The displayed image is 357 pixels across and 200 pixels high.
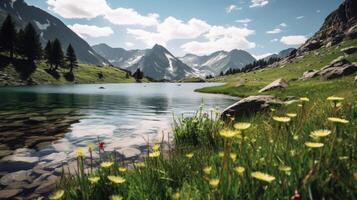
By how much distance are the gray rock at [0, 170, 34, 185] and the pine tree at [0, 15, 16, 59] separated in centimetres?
11724

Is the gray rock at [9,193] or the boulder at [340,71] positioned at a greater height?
the boulder at [340,71]

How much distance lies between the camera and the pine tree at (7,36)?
109438 mm

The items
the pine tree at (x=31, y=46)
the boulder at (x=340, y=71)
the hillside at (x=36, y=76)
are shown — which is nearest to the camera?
the boulder at (x=340, y=71)

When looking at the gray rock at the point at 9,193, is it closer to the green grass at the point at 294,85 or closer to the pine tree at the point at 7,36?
the green grass at the point at 294,85

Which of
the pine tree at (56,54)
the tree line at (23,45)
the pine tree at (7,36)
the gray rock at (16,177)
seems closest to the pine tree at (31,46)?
the tree line at (23,45)

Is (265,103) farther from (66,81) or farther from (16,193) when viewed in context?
(66,81)

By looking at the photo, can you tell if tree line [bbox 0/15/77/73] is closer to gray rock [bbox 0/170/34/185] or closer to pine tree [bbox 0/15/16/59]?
→ pine tree [bbox 0/15/16/59]

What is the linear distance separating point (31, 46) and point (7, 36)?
9045mm

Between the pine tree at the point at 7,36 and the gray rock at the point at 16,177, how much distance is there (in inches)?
4616

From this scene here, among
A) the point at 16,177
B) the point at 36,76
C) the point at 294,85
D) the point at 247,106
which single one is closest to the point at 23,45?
the point at 36,76

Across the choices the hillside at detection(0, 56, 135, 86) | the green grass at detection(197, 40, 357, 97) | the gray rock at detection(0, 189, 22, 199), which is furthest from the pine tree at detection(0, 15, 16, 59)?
the gray rock at detection(0, 189, 22, 199)

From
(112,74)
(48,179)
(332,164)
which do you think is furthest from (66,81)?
(332,164)

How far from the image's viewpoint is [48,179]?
9398mm

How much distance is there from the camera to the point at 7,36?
360 feet
